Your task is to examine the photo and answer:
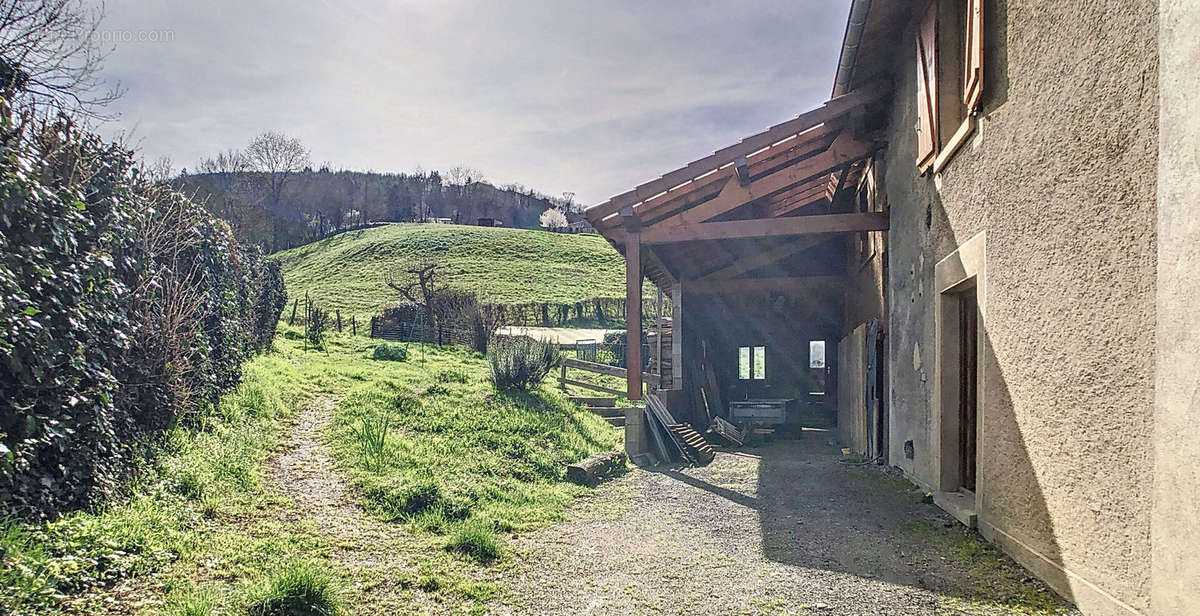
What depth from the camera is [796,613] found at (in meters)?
3.85

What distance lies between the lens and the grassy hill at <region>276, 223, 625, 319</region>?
38.4 m

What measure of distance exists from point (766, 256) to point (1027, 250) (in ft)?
28.4

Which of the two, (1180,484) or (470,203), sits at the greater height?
(470,203)

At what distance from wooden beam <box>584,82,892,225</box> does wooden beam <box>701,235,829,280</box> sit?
13.7 ft

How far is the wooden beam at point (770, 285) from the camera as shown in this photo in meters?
13.2

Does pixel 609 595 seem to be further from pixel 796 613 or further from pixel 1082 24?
pixel 1082 24

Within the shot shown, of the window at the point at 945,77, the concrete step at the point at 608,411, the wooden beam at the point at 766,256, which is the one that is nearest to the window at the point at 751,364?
the wooden beam at the point at 766,256

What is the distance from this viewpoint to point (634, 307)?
9.12 m

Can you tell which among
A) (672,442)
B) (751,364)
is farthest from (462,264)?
(672,442)

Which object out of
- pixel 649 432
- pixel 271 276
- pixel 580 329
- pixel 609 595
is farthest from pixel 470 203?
pixel 609 595

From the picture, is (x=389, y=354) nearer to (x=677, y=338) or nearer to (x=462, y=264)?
(x=677, y=338)

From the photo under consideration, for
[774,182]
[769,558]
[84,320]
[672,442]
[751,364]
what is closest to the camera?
[769,558]

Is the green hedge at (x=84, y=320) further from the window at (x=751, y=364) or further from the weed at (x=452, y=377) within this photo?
the window at (x=751, y=364)

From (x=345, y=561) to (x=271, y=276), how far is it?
1181 centimetres
